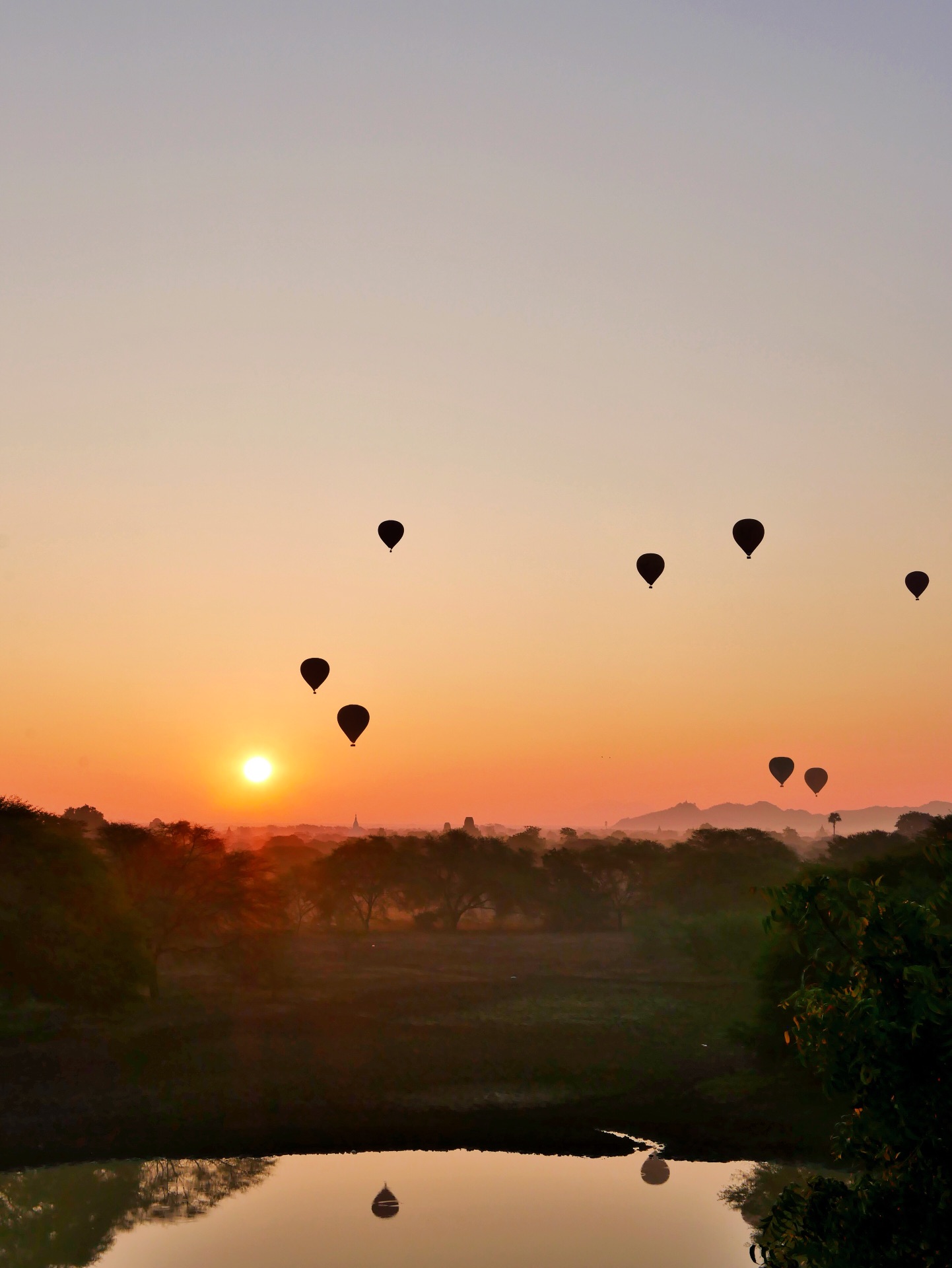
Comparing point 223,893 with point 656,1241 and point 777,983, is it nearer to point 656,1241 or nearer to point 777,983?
point 777,983

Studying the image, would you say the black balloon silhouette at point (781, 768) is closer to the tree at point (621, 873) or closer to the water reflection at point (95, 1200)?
the tree at point (621, 873)

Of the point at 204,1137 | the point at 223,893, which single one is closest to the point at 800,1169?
the point at 204,1137

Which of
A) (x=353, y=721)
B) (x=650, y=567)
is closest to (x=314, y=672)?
(x=353, y=721)

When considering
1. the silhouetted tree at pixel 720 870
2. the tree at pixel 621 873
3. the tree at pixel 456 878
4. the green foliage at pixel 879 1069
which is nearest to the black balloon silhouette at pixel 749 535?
the green foliage at pixel 879 1069

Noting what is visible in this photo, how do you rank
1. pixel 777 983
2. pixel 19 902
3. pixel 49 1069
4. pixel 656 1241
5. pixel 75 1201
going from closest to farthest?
pixel 656 1241 < pixel 75 1201 < pixel 777 983 < pixel 49 1069 < pixel 19 902

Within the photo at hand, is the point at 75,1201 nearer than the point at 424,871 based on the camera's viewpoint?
Yes

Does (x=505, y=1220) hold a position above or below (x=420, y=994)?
below

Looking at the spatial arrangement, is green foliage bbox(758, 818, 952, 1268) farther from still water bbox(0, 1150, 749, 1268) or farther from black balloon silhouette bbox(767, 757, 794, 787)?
black balloon silhouette bbox(767, 757, 794, 787)
